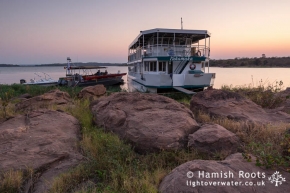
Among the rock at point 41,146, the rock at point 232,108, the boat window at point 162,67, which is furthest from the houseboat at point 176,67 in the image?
the rock at point 41,146

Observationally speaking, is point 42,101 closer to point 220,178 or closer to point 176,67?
point 220,178

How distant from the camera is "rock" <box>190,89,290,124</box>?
622 cm

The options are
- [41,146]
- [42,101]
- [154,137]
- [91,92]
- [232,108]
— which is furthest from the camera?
[91,92]

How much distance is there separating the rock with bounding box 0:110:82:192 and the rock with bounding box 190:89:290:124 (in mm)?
3882

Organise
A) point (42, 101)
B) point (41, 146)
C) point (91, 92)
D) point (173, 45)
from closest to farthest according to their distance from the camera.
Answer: point (41, 146) < point (42, 101) < point (91, 92) < point (173, 45)

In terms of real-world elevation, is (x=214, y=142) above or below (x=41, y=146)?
above

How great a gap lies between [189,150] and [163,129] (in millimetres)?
679

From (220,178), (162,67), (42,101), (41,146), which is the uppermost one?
(162,67)

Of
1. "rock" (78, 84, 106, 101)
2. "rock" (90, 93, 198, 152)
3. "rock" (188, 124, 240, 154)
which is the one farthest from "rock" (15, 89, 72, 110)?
"rock" (188, 124, 240, 154)

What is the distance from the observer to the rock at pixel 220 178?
2.79 m

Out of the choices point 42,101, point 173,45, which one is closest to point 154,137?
point 42,101

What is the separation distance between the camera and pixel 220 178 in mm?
2902

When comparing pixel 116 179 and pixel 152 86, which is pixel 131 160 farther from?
pixel 152 86

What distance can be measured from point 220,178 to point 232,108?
4.25 metres
